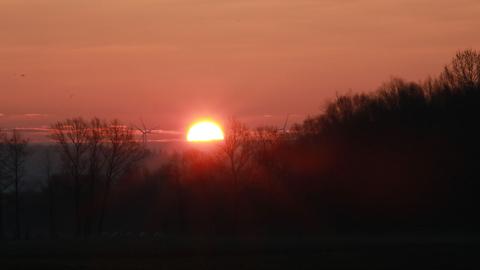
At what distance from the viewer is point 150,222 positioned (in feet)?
357

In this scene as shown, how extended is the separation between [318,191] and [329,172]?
7.43ft

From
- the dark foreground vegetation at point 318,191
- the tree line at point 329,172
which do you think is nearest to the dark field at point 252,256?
the dark foreground vegetation at point 318,191

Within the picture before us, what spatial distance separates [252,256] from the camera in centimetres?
4738

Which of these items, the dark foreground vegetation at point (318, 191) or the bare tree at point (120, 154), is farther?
the bare tree at point (120, 154)

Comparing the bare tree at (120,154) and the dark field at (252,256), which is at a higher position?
the bare tree at (120,154)

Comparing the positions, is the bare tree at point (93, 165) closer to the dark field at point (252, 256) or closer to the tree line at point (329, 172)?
the tree line at point (329, 172)

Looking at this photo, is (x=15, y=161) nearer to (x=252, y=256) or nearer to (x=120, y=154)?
(x=120, y=154)

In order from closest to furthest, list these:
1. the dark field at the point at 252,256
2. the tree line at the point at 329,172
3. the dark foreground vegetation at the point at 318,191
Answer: the dark field at the point at 252,256
the dark foreground vegetation at the point at 318,191
the tree line at the point at 329,172

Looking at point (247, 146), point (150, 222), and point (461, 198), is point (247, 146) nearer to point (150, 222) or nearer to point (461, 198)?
point (150, 222)

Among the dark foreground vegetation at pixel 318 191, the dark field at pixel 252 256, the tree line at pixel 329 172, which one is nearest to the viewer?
the dark field at pixel 252 256

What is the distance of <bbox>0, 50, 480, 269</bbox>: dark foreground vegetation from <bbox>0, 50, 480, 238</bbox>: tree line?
0.45 feet

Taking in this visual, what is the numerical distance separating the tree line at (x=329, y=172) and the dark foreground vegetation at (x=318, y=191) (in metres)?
0.14

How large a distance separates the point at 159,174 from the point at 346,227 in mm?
75127

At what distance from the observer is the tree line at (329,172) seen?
247ft
